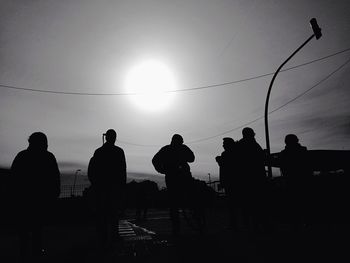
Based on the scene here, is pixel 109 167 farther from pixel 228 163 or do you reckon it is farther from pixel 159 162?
pixel 228 163

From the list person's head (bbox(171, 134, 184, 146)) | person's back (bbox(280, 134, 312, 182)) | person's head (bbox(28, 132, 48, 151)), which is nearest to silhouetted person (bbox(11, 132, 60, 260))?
person's head (bbox(28, 132, 48, 151))

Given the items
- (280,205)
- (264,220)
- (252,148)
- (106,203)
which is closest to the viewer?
(106,203)

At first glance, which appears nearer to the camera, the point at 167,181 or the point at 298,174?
the point at 167,181

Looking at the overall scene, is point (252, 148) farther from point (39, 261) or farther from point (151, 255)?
point (39, 261)

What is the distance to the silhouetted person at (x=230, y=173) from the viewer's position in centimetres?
534

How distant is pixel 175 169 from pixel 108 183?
1189 millimetres

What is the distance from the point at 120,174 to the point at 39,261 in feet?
5.82

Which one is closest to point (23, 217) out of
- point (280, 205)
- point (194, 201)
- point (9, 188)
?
point (9, 188)

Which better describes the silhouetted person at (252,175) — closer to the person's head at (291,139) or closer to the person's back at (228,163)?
the person's back at (228,163)

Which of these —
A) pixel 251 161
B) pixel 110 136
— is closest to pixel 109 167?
pixel 110 136

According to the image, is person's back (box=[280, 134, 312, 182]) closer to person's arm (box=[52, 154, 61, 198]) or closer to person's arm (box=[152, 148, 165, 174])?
person's arm (box=[152, 148, 165, 174])

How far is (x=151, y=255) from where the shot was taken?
2.95 meters

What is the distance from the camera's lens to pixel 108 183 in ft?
14.1

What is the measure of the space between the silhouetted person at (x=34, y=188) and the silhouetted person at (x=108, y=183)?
754 millimetres
